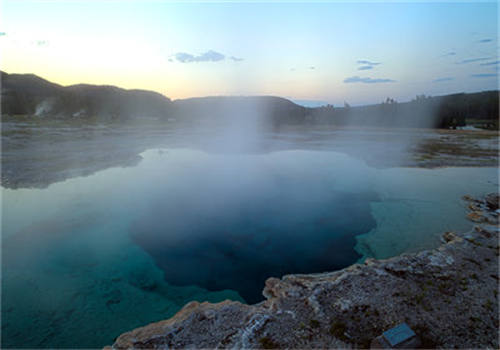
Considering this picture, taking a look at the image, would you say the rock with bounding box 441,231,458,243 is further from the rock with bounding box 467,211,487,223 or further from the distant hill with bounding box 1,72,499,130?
the distant hill with bounding box 1,72,499,130

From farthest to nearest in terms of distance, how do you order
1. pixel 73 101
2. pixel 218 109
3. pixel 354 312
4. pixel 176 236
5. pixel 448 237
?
pixel 218 109 → pixel 73 101 → pixel 176 236 → pixel 448 237 → pixel 354 312

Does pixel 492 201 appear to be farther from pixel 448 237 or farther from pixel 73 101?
pixel 73 101

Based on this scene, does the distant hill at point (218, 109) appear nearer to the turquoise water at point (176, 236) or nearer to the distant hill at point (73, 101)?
the distant hill at point (73, 101)


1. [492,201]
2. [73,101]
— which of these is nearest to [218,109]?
[73,101]

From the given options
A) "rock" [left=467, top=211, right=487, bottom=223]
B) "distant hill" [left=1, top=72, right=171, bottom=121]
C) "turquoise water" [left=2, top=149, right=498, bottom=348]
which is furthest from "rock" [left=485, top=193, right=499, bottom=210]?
"distant hill" [left=1, top=72, right=171, bottom=121]

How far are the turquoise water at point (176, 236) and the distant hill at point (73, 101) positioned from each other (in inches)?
1753

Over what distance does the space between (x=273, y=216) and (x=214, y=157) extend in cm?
963

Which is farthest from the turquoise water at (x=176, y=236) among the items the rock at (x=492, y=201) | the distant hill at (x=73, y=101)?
the distant hill at (x=73, y=101)

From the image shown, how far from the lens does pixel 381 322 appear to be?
3.34 m

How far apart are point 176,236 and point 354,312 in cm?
468

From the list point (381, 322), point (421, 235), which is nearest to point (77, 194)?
point (381, 322)

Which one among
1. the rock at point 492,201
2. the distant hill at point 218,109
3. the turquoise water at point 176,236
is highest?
the distant hill at point 218,109

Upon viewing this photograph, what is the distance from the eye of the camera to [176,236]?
6.69 meters

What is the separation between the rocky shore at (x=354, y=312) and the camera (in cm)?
314
